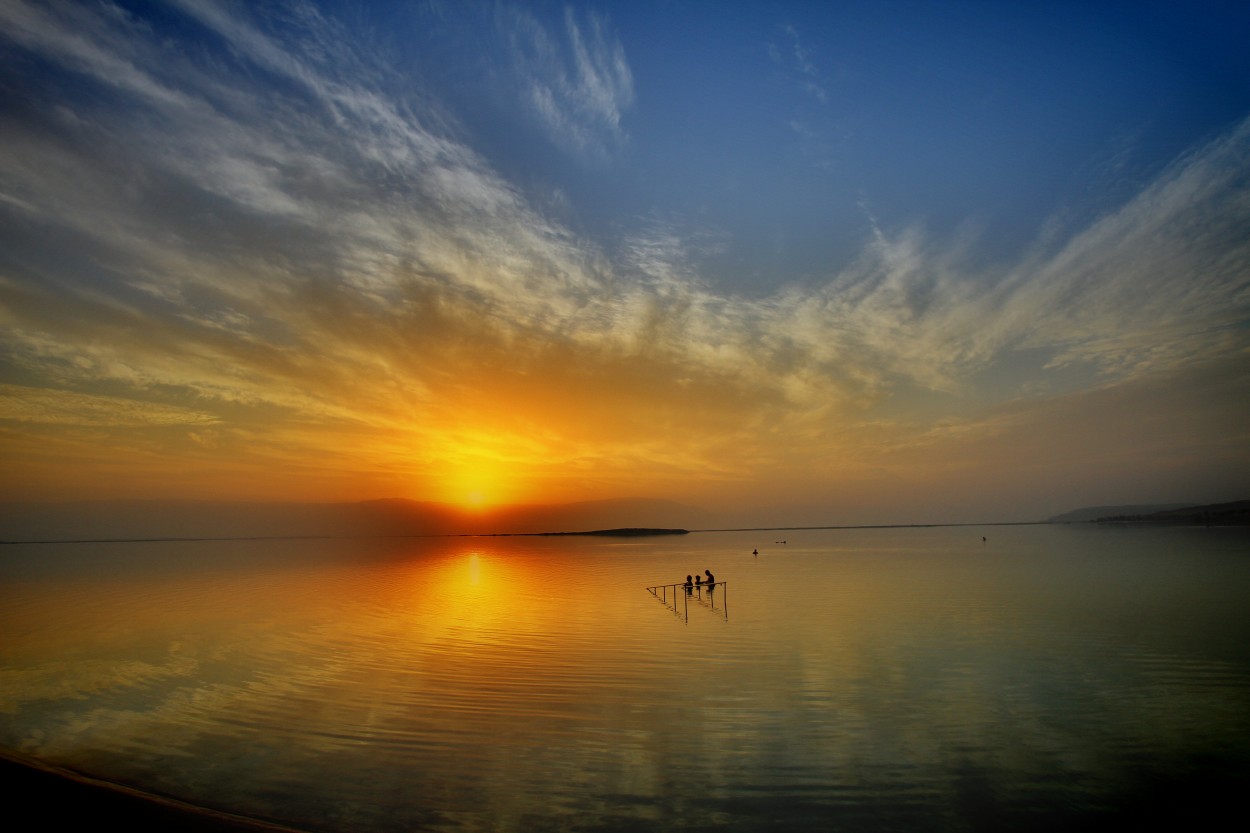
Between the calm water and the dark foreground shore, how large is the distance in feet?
4.97

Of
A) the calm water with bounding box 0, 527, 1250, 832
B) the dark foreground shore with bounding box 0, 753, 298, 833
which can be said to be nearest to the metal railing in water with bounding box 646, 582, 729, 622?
the calm water with bounding box 0, 527, 1250, 832

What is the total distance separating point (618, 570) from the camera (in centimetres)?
7550

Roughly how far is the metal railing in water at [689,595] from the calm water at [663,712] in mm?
2779

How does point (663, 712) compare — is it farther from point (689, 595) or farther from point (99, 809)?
point (689, 595)

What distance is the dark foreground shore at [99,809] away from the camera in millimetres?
9086

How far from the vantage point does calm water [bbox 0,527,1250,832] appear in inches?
460

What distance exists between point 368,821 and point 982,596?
138 ft

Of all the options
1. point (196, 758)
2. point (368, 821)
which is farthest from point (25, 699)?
point (368, 821)

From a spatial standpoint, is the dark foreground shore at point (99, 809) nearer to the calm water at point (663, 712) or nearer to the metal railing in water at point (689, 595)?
the calm water at point (663, 712)

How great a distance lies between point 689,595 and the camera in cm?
4834

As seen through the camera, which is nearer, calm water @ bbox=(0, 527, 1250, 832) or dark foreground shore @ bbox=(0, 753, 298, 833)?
dark foreground shore @ bbox=(0, 753, 298, 833)

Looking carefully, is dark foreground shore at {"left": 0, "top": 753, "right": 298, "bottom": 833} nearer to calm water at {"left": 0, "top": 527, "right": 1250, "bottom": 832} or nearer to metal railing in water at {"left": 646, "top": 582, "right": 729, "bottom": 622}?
calm water at {"left": 0, "top": 527, "right": 1250, "bottom": 832}

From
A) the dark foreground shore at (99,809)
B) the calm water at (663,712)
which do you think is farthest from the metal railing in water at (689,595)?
the dark foreground shore at (99,809)

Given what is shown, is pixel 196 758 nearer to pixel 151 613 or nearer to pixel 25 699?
pixel 25 699
